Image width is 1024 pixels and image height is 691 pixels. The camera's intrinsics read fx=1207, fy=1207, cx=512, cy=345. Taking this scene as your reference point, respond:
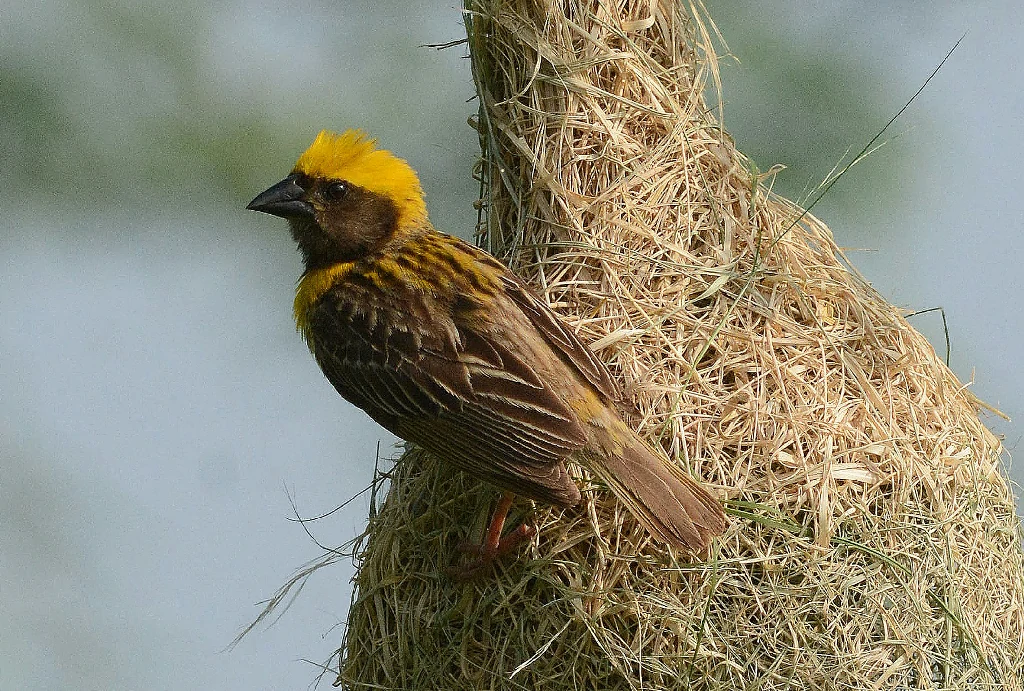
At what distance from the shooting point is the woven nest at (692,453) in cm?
273

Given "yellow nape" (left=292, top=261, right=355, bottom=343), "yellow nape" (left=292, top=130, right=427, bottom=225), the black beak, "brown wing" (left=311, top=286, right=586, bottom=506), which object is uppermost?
"yellow nape" (left=292, top=130, right=427, bottom=225)

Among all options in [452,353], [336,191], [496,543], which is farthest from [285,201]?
[496,543]

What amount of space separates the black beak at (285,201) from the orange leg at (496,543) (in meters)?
1.16

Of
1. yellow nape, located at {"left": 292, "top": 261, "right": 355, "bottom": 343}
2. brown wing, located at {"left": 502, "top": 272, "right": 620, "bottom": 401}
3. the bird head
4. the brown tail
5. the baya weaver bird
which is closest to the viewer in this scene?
the brown tail

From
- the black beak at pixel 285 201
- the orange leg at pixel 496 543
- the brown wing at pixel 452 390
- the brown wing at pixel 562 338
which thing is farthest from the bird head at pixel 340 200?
the orange leg at pixel 496 543

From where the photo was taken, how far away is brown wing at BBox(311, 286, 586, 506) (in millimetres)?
2832

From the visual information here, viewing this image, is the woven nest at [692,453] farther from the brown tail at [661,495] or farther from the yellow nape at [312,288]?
the yellow nape at [312,288]

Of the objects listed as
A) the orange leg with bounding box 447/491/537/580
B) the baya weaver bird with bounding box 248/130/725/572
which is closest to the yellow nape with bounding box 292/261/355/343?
the baya weaver bird with bounding box 248/130/725/572

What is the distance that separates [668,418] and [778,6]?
1.97m

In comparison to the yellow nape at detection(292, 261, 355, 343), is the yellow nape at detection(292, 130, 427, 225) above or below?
above

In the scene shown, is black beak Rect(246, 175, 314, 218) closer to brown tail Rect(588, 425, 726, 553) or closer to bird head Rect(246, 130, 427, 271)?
bird head Rect(246, 130, 427, 271)

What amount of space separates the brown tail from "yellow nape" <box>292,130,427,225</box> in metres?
1.14

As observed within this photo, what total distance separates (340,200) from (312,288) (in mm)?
277

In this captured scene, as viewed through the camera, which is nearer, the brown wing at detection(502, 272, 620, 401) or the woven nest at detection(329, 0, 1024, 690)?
the woven nest at detection(329, 0, 1024, 690)
